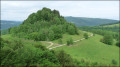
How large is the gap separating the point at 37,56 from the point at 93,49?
171 feet

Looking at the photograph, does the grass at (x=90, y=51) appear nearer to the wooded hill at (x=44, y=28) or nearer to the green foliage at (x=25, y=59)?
the wooded hill at (x=44, y=28)

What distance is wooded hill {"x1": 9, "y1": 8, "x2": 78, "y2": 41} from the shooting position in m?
Answer: 85.2

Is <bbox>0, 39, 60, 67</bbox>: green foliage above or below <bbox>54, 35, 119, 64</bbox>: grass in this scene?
above

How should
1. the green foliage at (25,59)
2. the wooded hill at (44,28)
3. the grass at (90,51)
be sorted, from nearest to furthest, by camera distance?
the green foliage at (25,59)
the grass at (90,51)
the wooded hill at (44,28)

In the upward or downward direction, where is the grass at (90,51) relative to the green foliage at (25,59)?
downward

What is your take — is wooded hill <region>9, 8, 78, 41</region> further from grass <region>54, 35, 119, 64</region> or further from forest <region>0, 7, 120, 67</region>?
grass <region>54, 35, 119, 64</region>

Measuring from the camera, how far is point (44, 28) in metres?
95.5

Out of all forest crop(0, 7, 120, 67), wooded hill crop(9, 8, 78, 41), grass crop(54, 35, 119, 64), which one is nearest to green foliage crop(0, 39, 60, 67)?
forest crop(0, 7, 120, 67)

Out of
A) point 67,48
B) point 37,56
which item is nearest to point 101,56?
point 67,48

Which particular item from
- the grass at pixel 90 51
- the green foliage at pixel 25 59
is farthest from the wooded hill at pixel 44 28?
the green foliage at pixel 25 59

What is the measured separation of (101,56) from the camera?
65.1 meters

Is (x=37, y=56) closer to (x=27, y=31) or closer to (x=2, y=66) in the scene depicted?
(x=2, y=66)

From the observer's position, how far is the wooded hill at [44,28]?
8519 cm

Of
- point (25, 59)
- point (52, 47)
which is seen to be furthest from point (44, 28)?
point (25, 59)
